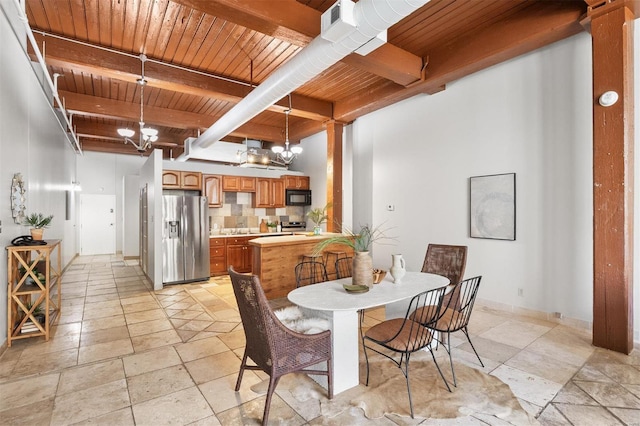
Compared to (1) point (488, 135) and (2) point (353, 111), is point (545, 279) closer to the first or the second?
(1) point (488, 135)

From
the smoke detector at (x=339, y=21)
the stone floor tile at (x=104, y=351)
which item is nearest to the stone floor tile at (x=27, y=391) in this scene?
the stone floor tile at (x=104, y=351)

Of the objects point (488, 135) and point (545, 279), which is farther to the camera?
point (488, 135)

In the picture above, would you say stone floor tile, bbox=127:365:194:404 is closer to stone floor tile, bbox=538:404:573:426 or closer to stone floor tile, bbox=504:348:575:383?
stone floor tile, bbox=538:404:573:426

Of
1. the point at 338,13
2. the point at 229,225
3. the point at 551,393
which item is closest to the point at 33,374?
the point at 338,13

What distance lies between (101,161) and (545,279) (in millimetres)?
11414

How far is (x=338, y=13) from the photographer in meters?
2.62

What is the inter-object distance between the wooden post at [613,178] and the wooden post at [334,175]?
404 cm

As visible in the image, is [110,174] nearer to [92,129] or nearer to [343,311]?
[92,129]

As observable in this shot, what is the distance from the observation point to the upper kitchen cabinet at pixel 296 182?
8.20 metres

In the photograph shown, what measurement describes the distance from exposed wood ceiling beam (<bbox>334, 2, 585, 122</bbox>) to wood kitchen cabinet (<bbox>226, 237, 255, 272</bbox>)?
14.5 feet

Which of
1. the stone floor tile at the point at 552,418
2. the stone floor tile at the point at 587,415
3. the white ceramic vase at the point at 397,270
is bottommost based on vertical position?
the stone floor tile at the point at 587,415

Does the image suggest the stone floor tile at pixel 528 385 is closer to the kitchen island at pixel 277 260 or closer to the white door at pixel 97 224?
the kitchen island at pixel 277 260

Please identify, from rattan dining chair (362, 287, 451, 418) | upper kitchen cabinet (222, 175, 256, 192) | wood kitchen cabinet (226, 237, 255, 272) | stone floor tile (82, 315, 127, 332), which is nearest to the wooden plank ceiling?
upper kitchen cabinet (222, 175, 256, 192)

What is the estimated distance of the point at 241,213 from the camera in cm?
799
